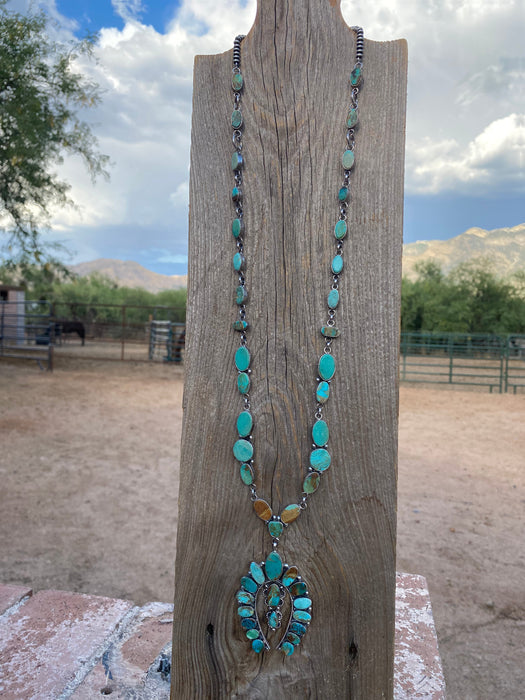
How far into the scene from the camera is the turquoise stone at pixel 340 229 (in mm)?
924

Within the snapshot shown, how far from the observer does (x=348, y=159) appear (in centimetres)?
93

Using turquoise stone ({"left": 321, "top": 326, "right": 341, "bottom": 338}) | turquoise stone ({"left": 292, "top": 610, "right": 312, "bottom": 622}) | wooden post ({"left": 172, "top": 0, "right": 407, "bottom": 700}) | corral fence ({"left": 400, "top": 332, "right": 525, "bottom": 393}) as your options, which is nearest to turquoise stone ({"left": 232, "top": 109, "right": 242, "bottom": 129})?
wooden post ({"left": 172, "top": 0, "right": 407, "bottom": 700})

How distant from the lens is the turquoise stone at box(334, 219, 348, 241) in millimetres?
924

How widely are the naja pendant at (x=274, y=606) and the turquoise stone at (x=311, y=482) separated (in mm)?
129

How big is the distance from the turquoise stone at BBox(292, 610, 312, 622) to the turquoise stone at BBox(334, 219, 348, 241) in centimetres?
67

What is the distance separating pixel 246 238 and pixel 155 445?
165 inches

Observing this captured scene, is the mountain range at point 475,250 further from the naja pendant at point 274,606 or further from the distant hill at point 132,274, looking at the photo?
the distant hill at point 132,274

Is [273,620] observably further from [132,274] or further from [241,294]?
[132,274]

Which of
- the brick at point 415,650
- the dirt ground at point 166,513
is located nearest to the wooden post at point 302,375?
the brick at point 415,650

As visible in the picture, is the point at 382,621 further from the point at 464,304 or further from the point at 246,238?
the point at 464,304

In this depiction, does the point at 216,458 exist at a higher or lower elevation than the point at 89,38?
lower

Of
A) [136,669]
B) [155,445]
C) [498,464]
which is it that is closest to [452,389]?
[498,464]

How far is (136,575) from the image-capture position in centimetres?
255

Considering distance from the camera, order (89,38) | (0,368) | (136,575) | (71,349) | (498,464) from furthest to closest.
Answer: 1. (71,349)
2. (0,368)
3. (89,38)
4. (498,464)
5. (136,575)
